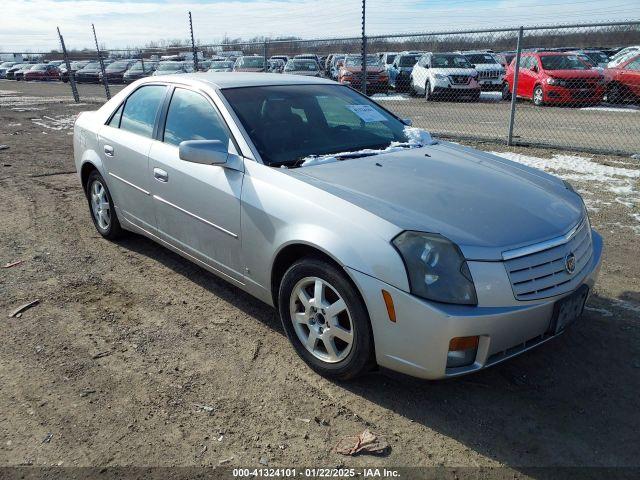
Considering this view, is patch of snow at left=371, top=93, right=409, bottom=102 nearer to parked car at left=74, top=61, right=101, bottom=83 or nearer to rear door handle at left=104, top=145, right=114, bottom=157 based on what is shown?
rear door handle at left=104, top=145, right=114, bottom=157

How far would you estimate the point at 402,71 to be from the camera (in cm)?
2009

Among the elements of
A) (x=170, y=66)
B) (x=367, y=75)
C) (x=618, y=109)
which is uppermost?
(x=170, y=66)

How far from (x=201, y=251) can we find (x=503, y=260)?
6.83 feet

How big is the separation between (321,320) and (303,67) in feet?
54.5

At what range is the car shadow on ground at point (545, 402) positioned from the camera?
2447 millimetres

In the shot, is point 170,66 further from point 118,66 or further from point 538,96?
point 538,96

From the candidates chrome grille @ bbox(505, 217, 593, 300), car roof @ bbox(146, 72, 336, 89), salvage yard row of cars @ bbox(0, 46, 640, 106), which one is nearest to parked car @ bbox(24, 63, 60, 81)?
salvage yard row of cars @ bbox(0, 46, 640, 106)

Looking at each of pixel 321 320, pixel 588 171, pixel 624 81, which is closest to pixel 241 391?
pixel 321 320

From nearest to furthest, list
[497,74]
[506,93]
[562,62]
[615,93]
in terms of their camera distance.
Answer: [615,93] < [562,62] < [506,93] < [497,74]

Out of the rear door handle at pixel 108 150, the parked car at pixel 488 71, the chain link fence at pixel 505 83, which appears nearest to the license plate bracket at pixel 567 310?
the rear door handle at pixel 108 150

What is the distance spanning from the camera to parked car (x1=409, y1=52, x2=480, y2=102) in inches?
629

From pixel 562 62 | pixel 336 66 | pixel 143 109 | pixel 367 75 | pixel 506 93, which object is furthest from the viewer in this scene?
pixel 336 66

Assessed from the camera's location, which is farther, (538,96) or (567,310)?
(538,96)

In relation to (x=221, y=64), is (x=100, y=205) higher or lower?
lower
